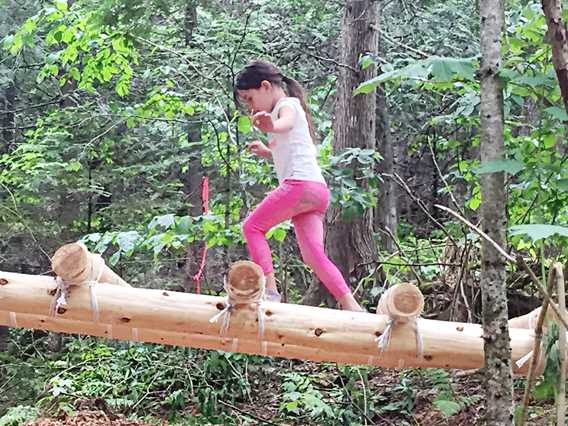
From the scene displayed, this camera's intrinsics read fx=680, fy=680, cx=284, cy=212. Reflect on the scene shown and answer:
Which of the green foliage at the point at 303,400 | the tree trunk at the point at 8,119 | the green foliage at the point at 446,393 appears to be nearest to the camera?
the green foliage at the point at 446,393

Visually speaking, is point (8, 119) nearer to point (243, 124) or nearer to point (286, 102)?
point (243, 124)

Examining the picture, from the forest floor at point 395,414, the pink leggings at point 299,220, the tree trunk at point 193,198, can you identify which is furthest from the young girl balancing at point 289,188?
the tree trunk at point 193,198

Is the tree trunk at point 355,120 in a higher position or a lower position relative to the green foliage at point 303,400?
higher

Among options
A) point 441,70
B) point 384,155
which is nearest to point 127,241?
point 441,70

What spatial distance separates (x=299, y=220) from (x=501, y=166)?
1.31 meters

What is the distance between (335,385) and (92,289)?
2729mm

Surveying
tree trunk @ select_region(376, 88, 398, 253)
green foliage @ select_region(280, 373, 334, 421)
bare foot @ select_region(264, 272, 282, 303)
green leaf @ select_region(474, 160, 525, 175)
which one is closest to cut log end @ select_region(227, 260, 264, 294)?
bare foot @ select_region(264, 272, 282, 303)

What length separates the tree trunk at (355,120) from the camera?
6.17 m

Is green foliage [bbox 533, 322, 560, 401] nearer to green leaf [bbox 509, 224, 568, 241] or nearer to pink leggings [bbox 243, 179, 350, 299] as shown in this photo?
green leaf [bbox 509, 224, 568, 241]

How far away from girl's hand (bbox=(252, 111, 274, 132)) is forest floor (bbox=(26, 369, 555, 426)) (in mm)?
2194

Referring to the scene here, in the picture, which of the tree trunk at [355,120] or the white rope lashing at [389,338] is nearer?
the white rope lashing at [389,338]

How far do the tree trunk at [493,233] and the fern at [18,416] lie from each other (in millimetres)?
3334

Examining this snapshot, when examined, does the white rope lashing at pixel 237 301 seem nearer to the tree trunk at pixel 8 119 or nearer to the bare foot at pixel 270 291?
the bare foot at pixel 270 291

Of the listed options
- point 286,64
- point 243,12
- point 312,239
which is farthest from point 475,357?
point 243,12
